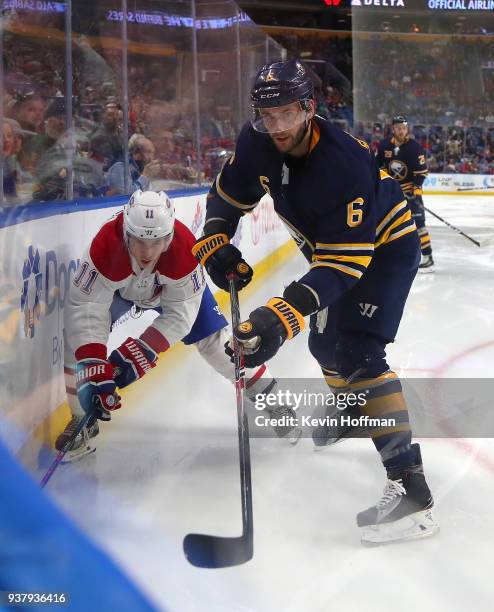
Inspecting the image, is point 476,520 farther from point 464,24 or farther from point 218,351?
point 464,24

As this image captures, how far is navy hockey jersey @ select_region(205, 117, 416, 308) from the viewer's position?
160 centimetres

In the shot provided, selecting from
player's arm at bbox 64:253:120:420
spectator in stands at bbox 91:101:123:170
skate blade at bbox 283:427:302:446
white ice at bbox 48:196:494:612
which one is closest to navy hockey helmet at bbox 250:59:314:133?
player's arm at bbox 64:253:120:420

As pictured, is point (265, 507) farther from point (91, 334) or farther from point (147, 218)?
point (147, 218)

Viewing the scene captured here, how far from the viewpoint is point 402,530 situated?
5.44ft

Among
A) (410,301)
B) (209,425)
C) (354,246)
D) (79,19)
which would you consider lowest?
(410,301)

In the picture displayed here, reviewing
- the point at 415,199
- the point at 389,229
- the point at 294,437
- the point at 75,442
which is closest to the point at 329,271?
the point at 389,229

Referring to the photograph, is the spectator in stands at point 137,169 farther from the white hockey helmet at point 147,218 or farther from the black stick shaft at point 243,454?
the black stick shaft at point 243,454

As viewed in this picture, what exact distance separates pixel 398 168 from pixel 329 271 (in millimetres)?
4268

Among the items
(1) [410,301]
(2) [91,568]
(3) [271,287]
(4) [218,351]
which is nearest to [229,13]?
(3) [271,287]

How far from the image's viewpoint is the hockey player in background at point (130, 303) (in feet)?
6.43

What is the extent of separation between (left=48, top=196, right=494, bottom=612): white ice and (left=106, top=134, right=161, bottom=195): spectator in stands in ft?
2.69

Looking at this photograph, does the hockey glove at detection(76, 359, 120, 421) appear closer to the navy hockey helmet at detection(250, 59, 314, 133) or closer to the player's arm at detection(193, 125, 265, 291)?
the player's arm at detection(193, 125, 265, 291)

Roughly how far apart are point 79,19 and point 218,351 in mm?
1344

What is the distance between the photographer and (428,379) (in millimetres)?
2951
